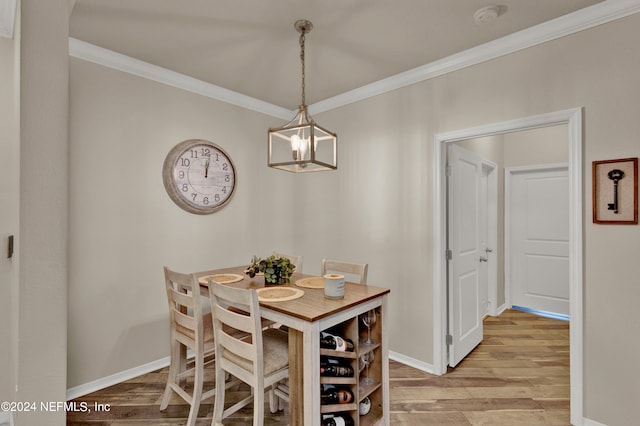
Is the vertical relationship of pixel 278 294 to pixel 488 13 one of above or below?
below

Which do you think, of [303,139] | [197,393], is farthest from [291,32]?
[197,393]

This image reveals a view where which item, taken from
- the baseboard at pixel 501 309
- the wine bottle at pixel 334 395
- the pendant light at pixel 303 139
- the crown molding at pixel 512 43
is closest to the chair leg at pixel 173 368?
the wine bottle at pixel 334 395

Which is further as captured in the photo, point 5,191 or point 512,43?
point 512,43

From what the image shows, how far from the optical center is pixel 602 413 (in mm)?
1874

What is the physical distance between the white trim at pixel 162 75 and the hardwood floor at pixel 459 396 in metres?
2.51

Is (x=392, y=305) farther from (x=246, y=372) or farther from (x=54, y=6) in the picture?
(x=54, y=6)

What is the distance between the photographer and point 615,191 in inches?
72.1

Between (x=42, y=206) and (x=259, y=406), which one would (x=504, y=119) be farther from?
(x=42, y=206)

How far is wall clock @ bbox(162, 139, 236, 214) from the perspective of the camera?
276cm

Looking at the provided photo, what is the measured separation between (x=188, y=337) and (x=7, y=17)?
2.20m

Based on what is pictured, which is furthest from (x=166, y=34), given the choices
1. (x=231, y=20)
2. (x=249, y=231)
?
(x=249, y=231)

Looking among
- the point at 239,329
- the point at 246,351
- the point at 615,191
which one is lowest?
the point at 246,351

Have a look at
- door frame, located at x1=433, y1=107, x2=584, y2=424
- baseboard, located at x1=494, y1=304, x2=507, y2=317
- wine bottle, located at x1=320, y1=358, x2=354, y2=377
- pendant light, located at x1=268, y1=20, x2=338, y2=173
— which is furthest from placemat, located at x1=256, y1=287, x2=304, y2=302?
baseboard, located at x1=494, y1=304, x2=507, y2=317

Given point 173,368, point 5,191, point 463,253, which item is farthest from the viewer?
point 463,253
